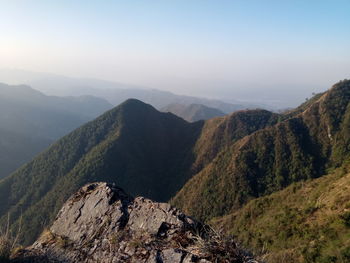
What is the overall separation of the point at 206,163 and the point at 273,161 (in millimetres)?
25703

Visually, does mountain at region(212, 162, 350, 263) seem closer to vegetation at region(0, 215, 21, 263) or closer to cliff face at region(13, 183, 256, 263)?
cliff face at region(13, 183, 256, 263)

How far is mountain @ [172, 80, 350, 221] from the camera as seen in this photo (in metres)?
50.1

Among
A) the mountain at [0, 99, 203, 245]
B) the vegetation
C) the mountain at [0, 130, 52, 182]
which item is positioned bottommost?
the mountain at [0, 130, 52, 182]

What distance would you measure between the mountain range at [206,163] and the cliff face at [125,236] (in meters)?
5.89

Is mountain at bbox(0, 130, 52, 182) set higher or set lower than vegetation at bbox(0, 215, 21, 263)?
lower

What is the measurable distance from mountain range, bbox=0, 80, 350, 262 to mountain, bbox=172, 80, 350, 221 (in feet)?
0.64

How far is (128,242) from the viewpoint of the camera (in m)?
5.39

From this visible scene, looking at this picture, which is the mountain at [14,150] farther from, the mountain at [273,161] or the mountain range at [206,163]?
the mountain at [273,161]

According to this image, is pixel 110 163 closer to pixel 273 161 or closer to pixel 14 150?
pixel 273 161

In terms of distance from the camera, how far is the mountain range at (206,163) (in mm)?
42022

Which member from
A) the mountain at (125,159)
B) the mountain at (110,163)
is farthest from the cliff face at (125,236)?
the mountain at (110,163)

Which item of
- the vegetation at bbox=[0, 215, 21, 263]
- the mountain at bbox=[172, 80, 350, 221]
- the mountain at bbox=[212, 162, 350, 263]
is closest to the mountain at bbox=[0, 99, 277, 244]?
the mountain at bbox=[172, 80, 350, 221]

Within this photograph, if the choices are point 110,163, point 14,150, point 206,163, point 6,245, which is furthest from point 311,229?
point 14,150

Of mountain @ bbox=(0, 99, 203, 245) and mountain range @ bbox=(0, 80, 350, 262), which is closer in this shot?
mountain range @ bbox=(0, 80, 350, 262)
